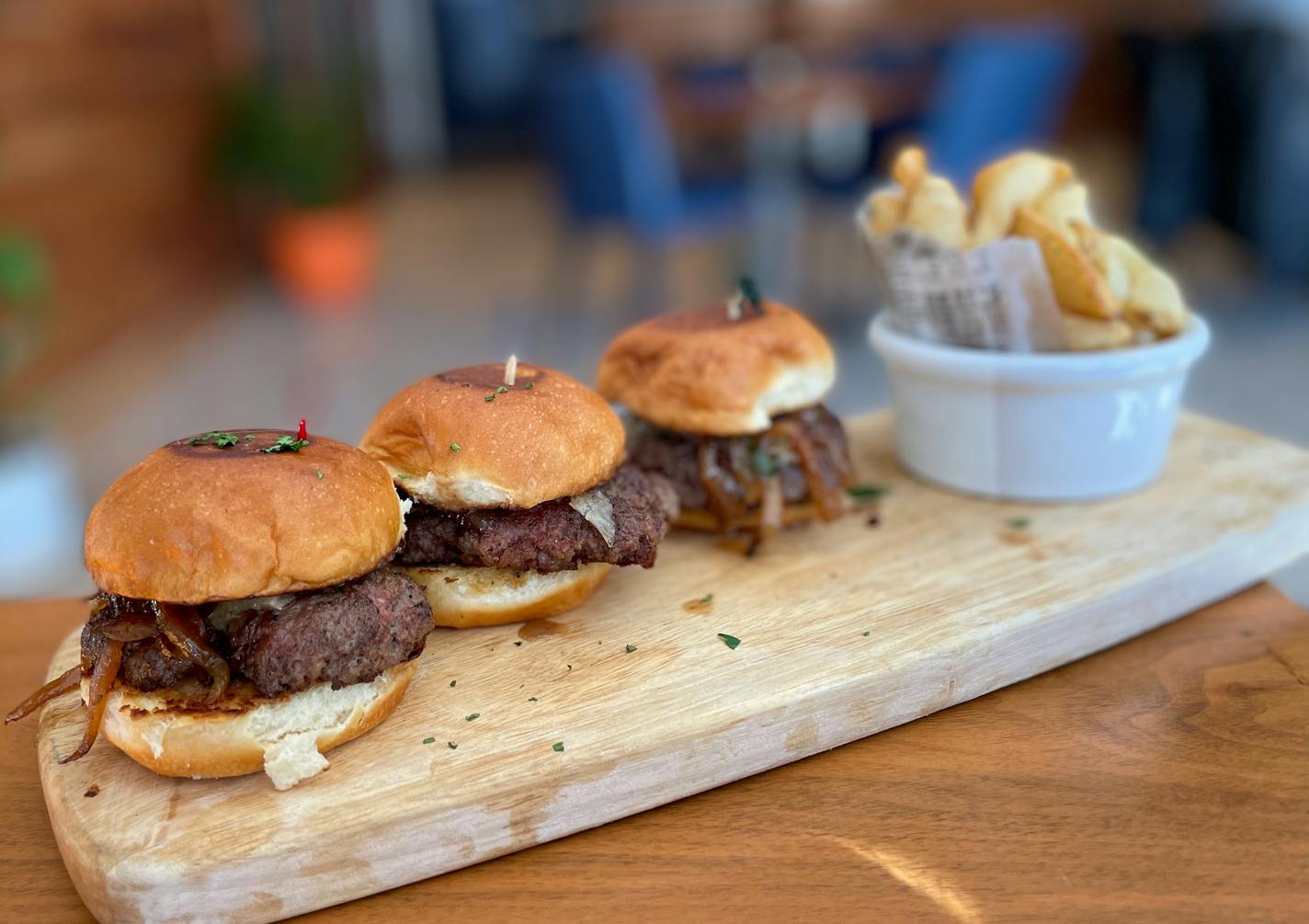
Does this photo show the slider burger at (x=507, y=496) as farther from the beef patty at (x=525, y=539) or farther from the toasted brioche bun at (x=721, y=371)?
the toasted brioche bun at (x=721, y=371)

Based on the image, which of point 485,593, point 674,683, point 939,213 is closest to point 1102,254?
point 939,213

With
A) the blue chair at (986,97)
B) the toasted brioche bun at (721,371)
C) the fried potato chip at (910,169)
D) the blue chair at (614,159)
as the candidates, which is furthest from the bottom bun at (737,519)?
the blue chair at (986,97)

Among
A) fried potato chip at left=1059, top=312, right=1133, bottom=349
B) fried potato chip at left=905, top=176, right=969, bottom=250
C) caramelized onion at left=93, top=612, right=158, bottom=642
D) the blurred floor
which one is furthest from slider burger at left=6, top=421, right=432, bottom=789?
the blurred floor

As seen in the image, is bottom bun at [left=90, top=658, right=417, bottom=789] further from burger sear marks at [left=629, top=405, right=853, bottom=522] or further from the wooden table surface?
burger sear marks at [left=629, top=405, right=853, bottom=522]

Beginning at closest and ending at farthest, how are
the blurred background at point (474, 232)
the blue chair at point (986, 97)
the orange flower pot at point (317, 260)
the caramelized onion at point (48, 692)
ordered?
the caramelized onion at point (48, 692) < the blurred background at point (474, 232) < the blue chair at point (986, 97) < the orange flower pot at point (317, 260)

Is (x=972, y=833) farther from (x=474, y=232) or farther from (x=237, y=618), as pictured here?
(x=474, y=232)

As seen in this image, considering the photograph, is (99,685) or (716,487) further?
(716,487)
